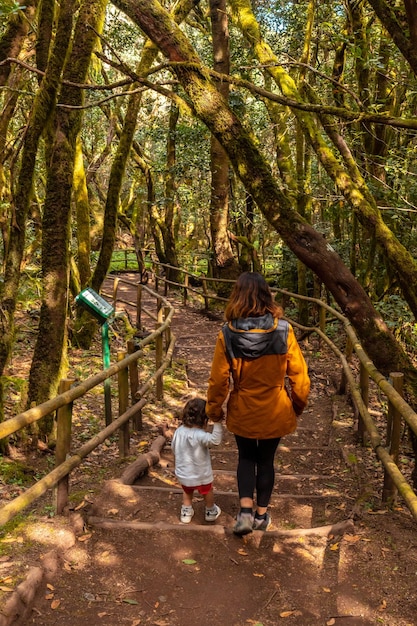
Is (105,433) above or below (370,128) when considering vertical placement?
below

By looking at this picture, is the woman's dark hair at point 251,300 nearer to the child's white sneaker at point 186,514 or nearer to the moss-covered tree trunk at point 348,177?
the child's white sneaker at point 186,514

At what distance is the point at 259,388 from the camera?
3795 mm

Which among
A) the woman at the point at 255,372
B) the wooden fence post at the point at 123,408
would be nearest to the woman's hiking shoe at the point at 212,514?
the woman at the point at 255,372

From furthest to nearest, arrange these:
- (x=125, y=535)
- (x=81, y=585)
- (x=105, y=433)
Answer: (x=105, y=433)
(x=125, y=535)
(x=81, y=585)

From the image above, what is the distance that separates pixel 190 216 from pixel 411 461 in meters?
19.9

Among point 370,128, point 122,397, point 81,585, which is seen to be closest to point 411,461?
point 122,397

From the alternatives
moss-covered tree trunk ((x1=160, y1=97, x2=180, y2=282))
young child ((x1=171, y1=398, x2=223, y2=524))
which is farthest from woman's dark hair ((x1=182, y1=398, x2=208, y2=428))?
moss-covered tree trunk ((x1=160, y1=97, x2=180, y2=282))

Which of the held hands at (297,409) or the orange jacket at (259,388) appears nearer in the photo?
the orange jacket at (259,388)

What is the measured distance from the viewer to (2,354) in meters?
6.25

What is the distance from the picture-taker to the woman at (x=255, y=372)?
3.70 metres

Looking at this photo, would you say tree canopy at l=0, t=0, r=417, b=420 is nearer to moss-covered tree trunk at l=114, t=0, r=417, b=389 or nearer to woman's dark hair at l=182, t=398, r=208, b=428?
moss-covered tree trunk at l=114, t=0, r=417, b=389

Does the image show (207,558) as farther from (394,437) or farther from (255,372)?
(394,437)

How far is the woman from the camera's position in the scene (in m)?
3.70

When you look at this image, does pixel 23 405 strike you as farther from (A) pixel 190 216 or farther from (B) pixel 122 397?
(A) pixel 190 216
